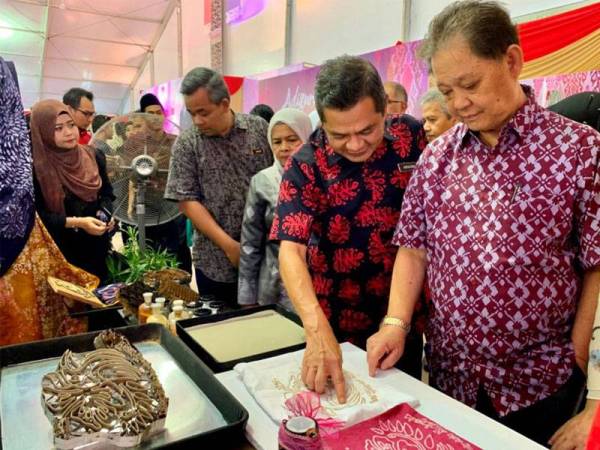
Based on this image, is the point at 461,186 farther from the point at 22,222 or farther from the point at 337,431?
the point at 22,222

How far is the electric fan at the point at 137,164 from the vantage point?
101 inches

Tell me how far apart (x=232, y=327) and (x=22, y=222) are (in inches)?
28.0

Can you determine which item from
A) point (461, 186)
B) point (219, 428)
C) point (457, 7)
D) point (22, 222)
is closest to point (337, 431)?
point (219, 428)

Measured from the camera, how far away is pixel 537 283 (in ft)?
3.33

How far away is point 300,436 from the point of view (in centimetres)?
65

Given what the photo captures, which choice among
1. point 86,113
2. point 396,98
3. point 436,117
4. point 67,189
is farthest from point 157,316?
point 86,113

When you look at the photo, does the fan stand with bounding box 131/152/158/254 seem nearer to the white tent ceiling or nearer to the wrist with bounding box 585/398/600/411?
the wrist with bounding box 585/398/600/411

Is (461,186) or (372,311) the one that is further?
(372,311)

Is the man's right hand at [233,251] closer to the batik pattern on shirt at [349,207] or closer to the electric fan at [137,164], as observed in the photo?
the electric fan at [137,164]

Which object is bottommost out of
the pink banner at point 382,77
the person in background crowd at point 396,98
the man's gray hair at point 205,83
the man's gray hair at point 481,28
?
the man's gray hair at point 481,28

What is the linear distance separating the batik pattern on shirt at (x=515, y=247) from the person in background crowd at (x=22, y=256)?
3.66 ft

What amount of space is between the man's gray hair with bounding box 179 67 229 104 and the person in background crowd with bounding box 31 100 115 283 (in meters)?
0.55

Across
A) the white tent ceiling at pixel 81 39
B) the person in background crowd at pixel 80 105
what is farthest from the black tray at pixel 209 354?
the white tent ceiling at pixel 81 39

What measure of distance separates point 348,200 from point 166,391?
25.7 inches
